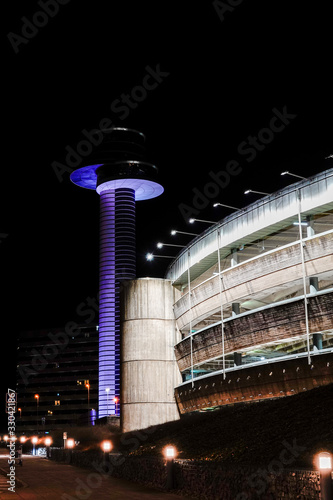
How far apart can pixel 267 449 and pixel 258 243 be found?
31.5m

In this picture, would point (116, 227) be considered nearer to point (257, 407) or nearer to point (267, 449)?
point (257, 407)

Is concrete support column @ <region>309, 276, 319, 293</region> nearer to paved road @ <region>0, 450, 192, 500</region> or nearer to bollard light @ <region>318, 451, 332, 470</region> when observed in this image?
paved road @ <region>0, 450, 192, 500</region>

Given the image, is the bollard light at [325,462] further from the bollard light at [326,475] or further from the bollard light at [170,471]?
the bollard light at [170,471]

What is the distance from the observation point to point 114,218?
142 metres

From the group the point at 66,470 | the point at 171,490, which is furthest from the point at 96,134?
the point at 171,490

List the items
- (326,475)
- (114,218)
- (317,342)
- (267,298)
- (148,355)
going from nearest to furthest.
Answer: (326,475) < (317,342) < (267,298) < (148,355) < (114,218)

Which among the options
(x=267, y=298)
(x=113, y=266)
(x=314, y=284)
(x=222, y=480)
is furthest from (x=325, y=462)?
(x=113, y=266)

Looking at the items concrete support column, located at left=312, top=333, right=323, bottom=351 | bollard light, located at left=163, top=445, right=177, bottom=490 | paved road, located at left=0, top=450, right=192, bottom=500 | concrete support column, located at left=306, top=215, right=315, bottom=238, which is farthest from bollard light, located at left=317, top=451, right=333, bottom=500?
concrete support column, located at left=306, top=215, right=315, bottom=238

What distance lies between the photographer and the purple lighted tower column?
445 feet

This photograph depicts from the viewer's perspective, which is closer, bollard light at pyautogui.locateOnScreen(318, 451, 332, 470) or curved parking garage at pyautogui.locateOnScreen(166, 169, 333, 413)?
bollard light at pyautogui.locateOnScreen(318, 451, 332, 470)

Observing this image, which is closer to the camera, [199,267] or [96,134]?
A: [199,267]

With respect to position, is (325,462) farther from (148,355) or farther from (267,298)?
(148,355)

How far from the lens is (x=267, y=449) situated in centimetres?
2288

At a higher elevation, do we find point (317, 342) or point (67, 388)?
point (67, 388)
